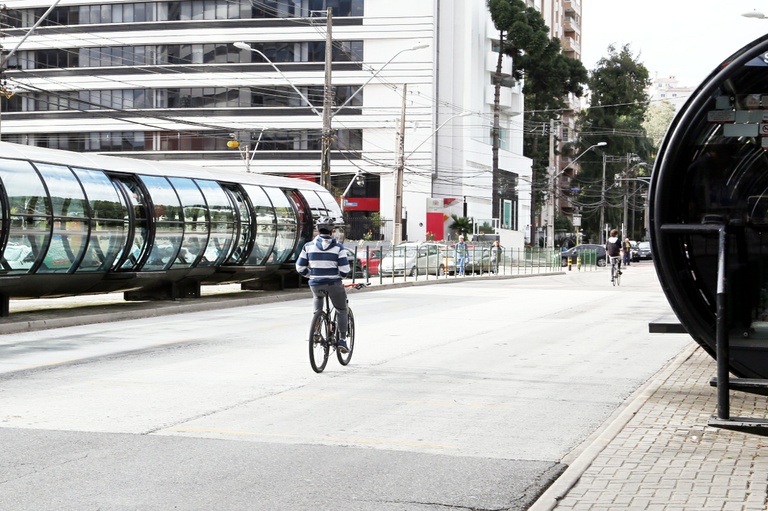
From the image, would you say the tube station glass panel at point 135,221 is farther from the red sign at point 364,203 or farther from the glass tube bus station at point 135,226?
the red sign at point 364,203

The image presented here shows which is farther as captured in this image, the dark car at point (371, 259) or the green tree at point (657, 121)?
the green tree at point (657, 121)

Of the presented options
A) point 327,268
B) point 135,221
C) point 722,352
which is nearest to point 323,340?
point 327,268

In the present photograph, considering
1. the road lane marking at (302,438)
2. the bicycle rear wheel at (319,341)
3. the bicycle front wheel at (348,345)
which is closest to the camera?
the road lane marking at (302,438)

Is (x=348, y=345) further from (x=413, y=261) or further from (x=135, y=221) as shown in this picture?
(x=413, y=261)

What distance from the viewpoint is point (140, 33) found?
7481 cm

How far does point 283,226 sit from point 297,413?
1874 cm

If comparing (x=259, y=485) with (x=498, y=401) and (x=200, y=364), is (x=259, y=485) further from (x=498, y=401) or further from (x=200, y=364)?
(x=200, y=364)

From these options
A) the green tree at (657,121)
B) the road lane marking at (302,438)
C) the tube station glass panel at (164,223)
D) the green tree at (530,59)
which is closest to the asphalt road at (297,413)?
the road lane marking at (302,438)

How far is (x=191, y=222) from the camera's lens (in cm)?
2381

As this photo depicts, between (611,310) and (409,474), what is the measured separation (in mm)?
18738

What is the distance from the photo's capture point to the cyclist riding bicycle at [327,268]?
43.2ft

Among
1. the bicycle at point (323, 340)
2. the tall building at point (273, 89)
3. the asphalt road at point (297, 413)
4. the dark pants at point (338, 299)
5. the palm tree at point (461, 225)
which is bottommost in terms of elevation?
the asphalt road at point (297, 413)

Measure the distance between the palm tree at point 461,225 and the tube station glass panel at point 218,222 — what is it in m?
47.0

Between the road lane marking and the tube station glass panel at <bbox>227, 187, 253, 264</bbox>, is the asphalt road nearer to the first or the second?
the road lane marking
